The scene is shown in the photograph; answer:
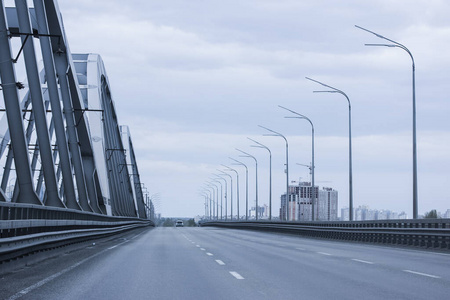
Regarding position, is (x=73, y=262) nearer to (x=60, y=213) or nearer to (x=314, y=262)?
(x=60, y=213)

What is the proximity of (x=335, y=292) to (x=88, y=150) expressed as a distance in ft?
88.5

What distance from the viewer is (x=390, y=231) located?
3105 centimetres

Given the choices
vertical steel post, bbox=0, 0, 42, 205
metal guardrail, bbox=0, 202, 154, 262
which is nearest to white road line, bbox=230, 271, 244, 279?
metal guardrail, bbox=0, 202, 154, 262

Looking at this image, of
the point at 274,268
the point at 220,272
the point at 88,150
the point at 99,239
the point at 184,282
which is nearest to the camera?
the point at 184,282

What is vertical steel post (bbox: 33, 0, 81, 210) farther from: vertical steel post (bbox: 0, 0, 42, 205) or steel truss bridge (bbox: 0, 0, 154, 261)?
vertical steel post (bbox: 0, 0, 42, 205)

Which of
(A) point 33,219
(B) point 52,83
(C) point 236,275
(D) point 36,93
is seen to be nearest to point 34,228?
(A) point 33,219

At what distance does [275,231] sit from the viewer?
6212cm

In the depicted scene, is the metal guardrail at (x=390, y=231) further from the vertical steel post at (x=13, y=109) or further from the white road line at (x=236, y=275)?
the vertical steel post at (x=13, y=109)

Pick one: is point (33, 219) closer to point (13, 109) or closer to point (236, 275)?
point (13, 109)

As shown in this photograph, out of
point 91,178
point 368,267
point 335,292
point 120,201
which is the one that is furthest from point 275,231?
point 335,292

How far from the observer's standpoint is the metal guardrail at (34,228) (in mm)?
13759

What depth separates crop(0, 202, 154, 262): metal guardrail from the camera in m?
13.8

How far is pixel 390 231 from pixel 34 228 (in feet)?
58.2

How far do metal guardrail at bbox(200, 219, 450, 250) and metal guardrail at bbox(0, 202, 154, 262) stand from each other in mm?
11480
